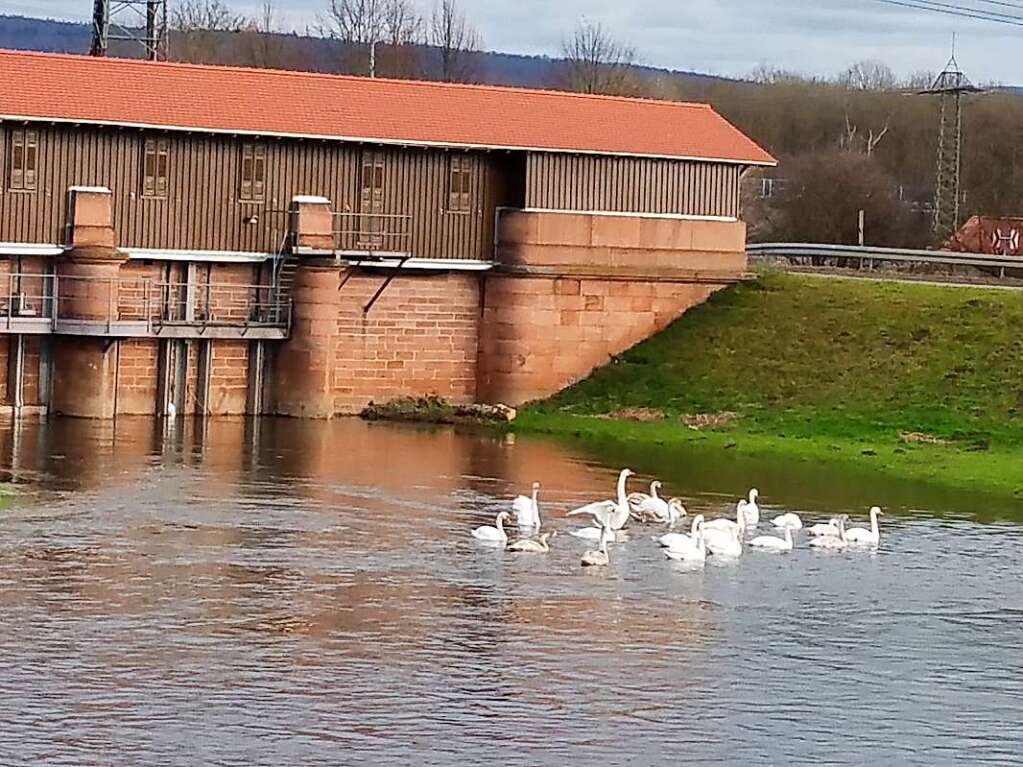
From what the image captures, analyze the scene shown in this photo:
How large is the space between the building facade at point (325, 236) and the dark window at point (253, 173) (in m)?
0.05

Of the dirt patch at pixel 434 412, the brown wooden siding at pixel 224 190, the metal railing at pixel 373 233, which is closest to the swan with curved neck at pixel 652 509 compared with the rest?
the dirt patch at pixel 434 412

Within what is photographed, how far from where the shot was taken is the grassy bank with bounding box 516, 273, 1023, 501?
46.9 meters

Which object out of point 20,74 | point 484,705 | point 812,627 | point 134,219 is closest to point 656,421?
point 134,219

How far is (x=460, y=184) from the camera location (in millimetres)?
54000

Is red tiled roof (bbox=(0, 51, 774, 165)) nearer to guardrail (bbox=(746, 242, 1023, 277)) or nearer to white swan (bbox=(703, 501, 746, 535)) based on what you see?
guardrail (bbox=(746, 242, 1023, 277))

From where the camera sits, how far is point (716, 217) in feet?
185

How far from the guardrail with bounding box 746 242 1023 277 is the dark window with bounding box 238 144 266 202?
21407 millimetres

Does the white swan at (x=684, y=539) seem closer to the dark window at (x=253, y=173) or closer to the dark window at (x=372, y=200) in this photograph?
the dark window at (x=253, y=173)

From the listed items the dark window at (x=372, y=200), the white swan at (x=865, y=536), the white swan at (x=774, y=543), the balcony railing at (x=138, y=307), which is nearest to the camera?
the white swan at (x=774, y=543)

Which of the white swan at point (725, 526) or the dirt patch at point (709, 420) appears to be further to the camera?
the dirt patch at point (709, 420)

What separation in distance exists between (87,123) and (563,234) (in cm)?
1161

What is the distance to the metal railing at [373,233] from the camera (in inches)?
2080

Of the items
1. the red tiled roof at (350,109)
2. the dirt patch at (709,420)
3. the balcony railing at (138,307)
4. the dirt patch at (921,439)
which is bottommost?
the dirt patch at (921,439)

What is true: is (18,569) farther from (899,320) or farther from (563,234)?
(899,320)
